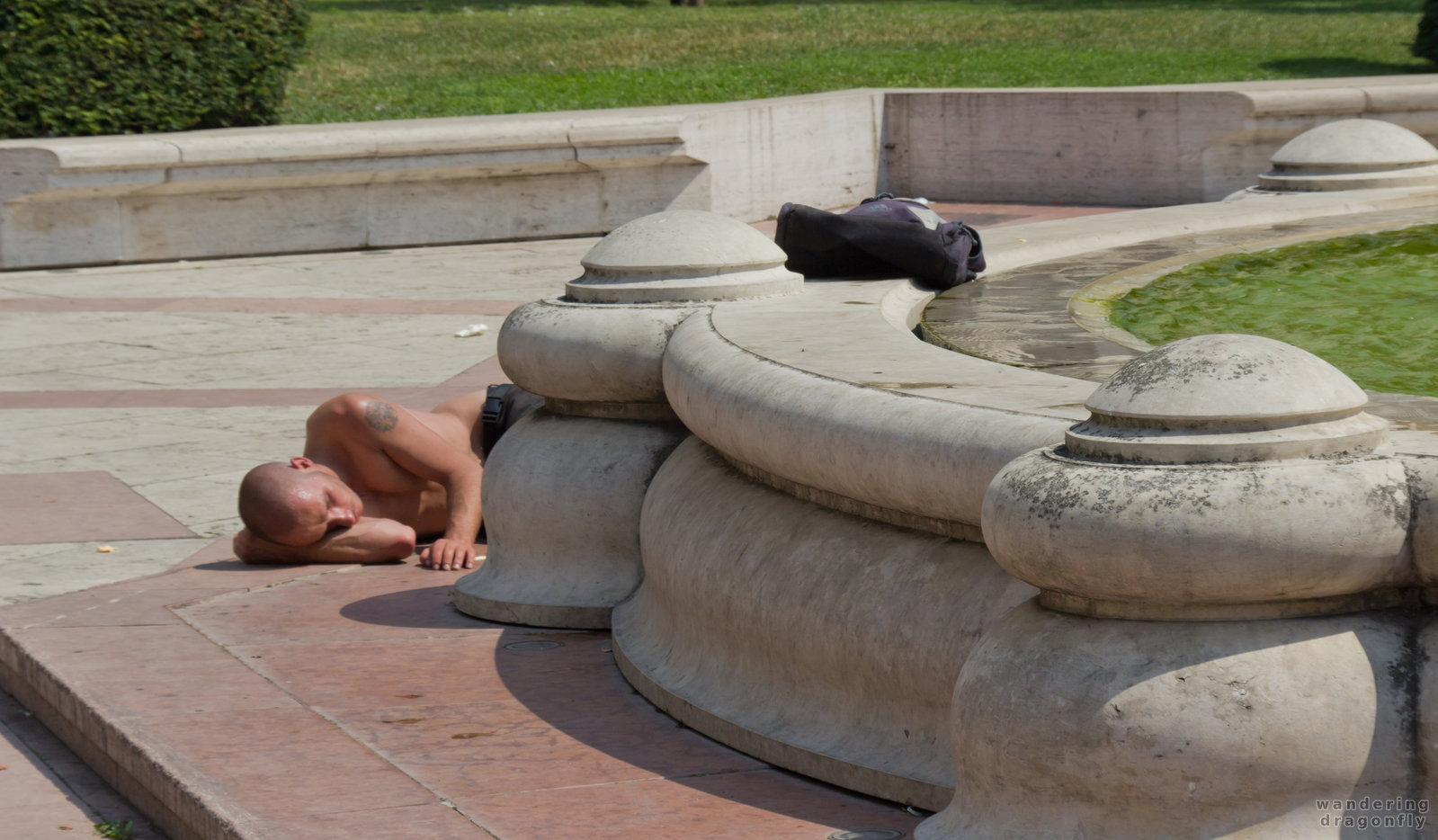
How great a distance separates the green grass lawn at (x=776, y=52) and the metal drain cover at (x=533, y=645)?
31.5 ft

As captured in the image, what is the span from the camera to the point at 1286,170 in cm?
688

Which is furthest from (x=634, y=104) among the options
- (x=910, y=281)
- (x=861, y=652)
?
(x=861, y=652)

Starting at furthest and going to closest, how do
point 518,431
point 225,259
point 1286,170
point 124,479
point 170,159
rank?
point 225,259 → point 170,159 → point 1286,170 → point 124,479 → point 518,431

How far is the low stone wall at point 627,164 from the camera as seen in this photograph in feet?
34.4

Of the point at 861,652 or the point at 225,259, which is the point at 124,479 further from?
the point at 225,259

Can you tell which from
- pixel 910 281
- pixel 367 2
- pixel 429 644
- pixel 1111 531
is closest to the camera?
pixel 1111 531

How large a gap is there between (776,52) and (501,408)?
13.9 m

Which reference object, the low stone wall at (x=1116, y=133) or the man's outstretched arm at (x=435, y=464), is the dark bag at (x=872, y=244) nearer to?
the man's outstretched arm at (x=435, y=464)

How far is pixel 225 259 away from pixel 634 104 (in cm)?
420

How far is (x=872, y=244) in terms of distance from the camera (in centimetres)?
477

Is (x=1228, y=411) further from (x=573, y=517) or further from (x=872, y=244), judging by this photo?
(x=872, y=244)

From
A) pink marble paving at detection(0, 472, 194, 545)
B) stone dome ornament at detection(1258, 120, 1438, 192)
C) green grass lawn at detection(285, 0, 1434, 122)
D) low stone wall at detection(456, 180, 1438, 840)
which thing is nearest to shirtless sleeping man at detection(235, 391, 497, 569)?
pink marble paving at detection(0, 472, 194, 545)

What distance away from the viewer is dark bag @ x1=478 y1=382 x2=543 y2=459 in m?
4.95

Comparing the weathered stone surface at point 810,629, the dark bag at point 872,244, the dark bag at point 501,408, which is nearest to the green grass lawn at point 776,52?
the dark bag at point 501,408
